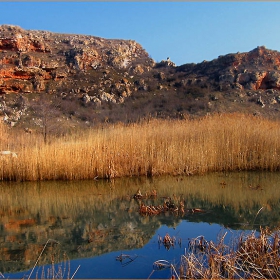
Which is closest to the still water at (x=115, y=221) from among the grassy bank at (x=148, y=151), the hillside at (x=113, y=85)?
the grassy bank at (x=148, y=151)

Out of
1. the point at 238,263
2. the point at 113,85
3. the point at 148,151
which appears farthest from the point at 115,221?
the point at 113,85

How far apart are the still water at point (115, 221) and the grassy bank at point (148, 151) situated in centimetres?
34

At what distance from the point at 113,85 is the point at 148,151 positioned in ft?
69.8

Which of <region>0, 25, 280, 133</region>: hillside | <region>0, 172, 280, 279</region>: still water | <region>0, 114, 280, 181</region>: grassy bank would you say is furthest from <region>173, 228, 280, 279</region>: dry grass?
<region>0, 25, 280, 133</region>: hillside

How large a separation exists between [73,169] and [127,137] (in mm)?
1341

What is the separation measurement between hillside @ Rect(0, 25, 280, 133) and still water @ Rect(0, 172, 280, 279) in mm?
13808

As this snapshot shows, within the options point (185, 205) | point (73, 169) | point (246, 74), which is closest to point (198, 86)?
point (246, 74)

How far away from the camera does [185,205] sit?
5434 millimetres

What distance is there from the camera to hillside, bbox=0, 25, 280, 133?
23047 mm

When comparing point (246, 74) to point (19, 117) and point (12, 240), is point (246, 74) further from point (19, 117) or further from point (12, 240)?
point (12, 240)

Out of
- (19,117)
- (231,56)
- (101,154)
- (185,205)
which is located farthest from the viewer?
(231,56)

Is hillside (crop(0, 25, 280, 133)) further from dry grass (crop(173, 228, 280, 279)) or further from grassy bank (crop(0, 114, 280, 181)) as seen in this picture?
dry grass (crop(173, 228, 280, 279))

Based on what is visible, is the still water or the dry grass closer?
the dry grass

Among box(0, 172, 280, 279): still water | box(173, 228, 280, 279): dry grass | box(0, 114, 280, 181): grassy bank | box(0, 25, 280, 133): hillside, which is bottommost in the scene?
box(0, 172, 280, 279): still water
